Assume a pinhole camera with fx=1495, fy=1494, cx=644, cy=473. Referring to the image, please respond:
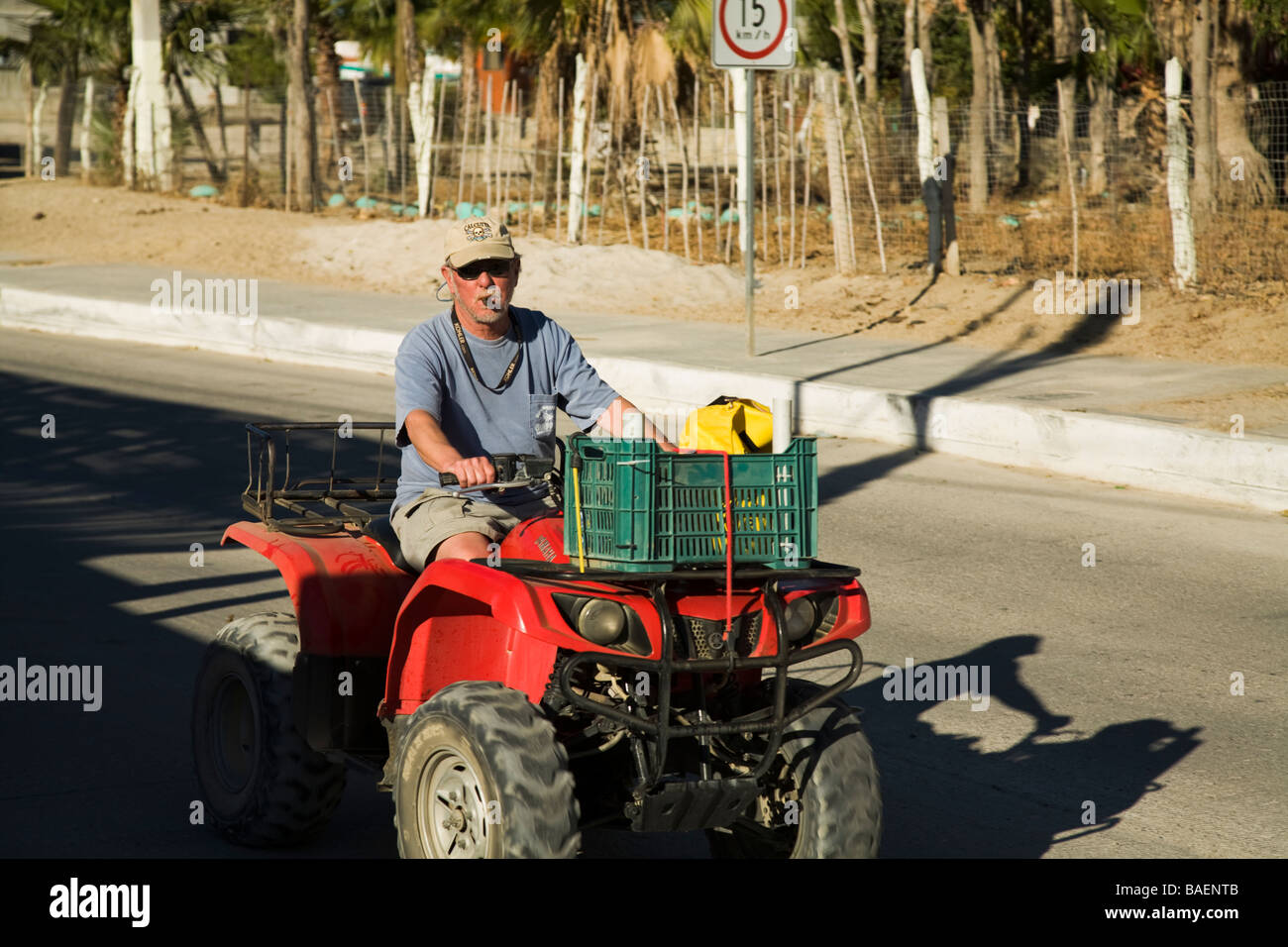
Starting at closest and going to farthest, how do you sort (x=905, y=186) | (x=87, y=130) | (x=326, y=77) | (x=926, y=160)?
(x=926, y=160) < (x=905, y=186) < (x=87, y=130) < (x=326, y=77)

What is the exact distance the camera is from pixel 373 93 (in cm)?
2992

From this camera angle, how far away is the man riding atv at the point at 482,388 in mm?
4324

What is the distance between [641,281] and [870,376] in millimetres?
6882

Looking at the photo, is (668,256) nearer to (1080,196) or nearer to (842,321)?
(842,321)

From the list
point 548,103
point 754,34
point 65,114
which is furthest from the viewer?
point 65,114

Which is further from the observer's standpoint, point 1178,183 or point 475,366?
point 1178,183

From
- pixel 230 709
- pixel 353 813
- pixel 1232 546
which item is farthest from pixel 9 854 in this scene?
pixel 1232 546

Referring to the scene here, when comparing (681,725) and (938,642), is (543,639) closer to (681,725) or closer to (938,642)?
(681,725)

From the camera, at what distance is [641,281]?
1973 centimetres

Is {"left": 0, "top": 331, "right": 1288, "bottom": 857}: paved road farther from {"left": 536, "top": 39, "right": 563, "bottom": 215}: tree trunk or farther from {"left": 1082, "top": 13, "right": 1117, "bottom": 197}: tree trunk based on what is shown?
{"left": 536, "top": 39, "right": 563, "bottom": 215}: tree trunk

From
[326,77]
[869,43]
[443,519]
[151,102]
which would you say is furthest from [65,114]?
[443,519]

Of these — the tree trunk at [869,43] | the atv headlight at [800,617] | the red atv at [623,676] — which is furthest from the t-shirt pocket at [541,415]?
the tree trunk at [869,43]

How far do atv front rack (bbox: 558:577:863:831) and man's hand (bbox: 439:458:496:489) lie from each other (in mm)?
533
